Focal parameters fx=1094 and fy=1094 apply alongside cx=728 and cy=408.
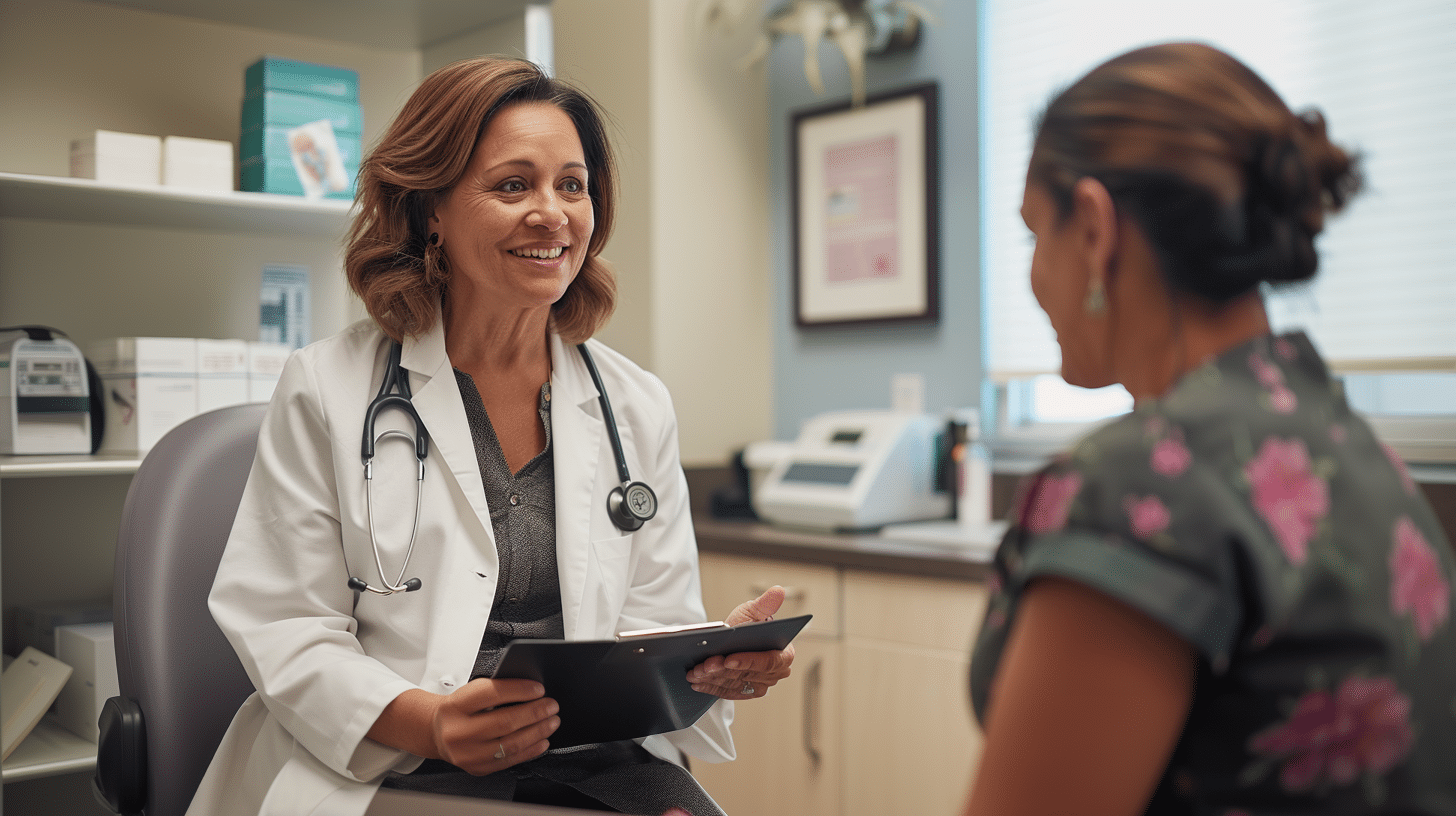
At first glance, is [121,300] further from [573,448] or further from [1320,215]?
[1320,215]

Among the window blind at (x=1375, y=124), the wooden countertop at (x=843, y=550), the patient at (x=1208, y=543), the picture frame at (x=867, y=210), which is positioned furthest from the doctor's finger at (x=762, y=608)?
the picture frame at (x=867, y=210)

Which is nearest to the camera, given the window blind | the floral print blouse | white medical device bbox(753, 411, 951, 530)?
the floral print blouse

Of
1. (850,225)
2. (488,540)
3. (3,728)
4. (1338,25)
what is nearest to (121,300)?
(3,728)

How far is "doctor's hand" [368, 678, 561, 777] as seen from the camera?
110cm

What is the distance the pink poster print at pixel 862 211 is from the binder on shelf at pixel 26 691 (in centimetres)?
205

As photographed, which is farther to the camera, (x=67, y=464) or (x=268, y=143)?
(x=268, y=143)

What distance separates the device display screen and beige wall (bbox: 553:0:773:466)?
476 mm

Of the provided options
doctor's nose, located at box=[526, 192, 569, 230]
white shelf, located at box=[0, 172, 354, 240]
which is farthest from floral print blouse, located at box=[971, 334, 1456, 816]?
white shelf, located at box=[0, 172, 354, 240]

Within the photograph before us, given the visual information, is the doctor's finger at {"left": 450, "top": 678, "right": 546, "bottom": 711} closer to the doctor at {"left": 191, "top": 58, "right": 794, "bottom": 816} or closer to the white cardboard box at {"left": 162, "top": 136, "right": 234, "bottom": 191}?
the doctor at {"left": 191, "top": 58, "right": 794, "bottom": 816}

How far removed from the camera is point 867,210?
2.99 metres

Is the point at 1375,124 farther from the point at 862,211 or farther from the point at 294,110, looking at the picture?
the point at 294,110

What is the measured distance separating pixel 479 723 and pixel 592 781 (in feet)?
0.84

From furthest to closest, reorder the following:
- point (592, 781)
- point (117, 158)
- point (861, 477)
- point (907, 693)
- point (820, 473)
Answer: point (820, 473), point (861, 477), point (907, 693), point (117, 158), point (592, 781)

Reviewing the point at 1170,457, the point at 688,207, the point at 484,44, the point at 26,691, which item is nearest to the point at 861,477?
the point at 688,207
